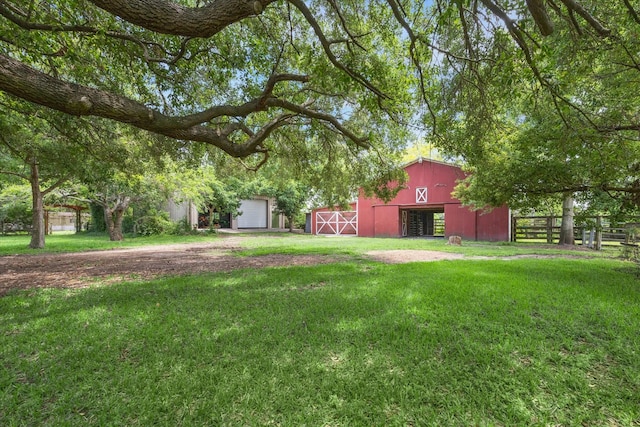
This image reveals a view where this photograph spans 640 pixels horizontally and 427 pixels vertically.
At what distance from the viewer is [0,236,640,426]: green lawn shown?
2.04 metres

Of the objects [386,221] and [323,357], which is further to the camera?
[386,221]

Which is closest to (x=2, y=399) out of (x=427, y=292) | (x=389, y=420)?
(x=389, y=420)

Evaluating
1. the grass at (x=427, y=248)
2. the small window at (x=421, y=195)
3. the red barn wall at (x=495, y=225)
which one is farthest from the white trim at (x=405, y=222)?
the grass at (x=427, y=248)

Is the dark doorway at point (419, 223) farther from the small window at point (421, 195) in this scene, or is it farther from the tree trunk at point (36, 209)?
the tree trunk at point (36, 209)

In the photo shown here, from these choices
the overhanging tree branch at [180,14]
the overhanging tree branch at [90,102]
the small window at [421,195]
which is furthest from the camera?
the small window at [421,195]

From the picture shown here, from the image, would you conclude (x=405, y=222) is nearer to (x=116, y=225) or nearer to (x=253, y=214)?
(x=253, y=214)

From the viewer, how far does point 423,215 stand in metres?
24.2

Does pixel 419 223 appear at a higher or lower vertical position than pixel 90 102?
lower

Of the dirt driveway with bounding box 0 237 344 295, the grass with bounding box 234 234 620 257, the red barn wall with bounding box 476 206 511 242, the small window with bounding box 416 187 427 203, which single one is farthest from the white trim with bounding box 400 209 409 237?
the dirt driveway with bounding box 0 237 344 295

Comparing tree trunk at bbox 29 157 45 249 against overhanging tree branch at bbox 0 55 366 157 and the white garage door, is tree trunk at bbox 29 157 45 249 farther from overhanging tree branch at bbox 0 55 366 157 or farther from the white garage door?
the white garage door

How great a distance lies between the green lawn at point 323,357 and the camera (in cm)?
204

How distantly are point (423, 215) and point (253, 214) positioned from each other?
1508 centimetres

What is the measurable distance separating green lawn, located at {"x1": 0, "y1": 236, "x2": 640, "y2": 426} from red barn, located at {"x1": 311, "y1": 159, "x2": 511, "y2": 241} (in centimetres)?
1265

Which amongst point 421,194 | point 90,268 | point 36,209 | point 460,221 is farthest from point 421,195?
point 36,209
